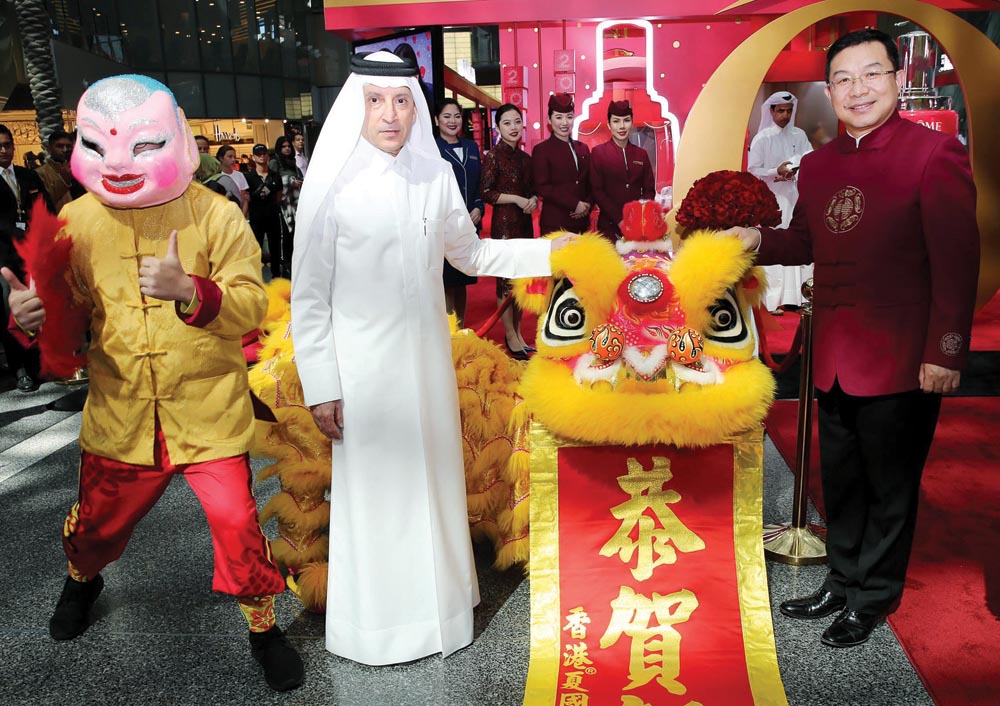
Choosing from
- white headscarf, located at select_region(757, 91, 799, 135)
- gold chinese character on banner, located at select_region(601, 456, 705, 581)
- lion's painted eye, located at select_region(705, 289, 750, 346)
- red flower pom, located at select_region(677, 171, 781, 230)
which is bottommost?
gold chinese character on banner, located at select_region(601, 456, 705, 581)

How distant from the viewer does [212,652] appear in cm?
247

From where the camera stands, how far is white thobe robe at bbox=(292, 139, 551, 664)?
2.19m

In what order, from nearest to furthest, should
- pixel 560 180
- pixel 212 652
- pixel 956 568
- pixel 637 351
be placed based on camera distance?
pixel 637 351 < pixel 212 652 < pixel 956 568 < pixel 560 180

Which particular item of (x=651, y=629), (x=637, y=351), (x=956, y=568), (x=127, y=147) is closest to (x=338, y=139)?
(x=127, y=147)

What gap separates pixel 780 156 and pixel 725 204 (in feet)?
14.9

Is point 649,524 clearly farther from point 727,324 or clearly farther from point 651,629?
point 727,324

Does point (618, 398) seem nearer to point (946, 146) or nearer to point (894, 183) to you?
point (894, 183)

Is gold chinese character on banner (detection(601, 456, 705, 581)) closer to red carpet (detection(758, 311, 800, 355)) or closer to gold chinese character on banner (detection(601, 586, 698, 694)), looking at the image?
gold chinese character on banner (detection(601, 586, 698, 694))

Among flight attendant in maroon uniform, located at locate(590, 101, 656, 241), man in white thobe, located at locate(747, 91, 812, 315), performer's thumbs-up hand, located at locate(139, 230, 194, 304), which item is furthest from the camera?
man in white thobe, located at locate(747, 91, 812, 315)

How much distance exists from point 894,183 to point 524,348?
3.44m

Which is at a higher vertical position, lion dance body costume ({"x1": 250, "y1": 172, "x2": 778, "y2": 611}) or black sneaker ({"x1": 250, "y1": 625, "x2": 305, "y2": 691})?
lion dance body costume ({"x1": 250, "y1": 172, "x2": 778, "y2": 611})

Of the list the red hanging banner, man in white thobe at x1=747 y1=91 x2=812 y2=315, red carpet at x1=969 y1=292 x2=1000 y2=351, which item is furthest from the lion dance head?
man in white thobe at x1=747 y1=91 x2=812 y2=315

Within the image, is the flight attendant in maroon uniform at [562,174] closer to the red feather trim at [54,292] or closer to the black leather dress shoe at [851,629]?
the black leather dress shoe at [851,629]

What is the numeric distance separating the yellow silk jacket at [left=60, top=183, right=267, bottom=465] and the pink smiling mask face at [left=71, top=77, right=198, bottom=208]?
0.10 m
